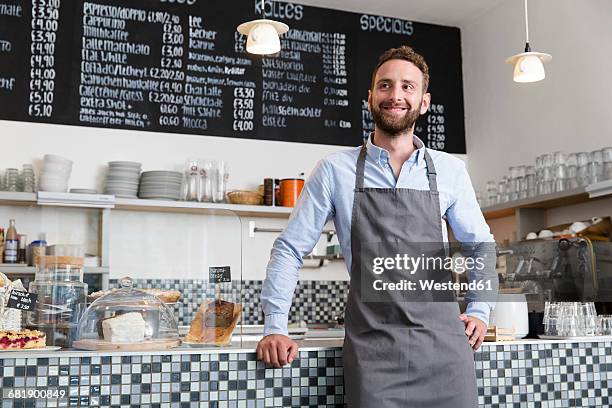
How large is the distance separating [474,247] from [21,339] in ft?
4.34

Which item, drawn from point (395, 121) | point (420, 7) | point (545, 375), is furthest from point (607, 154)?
point (395, 121)

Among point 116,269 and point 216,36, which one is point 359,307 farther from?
point 216,36

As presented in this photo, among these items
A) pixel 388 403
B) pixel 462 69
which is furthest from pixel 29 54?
pixel 388 403

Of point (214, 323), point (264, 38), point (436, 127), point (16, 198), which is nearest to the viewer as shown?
point (214, 323)

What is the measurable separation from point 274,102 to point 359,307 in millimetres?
3148

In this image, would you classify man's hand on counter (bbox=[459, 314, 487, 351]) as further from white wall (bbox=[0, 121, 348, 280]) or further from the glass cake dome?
the glass cake dome

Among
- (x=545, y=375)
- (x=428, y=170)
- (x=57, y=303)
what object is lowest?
(x=545, y=375)

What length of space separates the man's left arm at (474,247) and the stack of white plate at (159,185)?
8.03ft

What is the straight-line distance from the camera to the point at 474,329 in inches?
85.6

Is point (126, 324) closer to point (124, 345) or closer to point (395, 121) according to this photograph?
point (124, 345)

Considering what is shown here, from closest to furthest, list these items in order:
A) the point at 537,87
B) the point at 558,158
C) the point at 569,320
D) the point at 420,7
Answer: the point at 569,320 < the point at 558,158 < the point at 537,87 < the point at 420,7

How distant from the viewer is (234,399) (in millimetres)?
2080

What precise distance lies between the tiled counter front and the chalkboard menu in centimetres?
283

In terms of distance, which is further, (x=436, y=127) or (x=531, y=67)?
(x=436, y=127)
